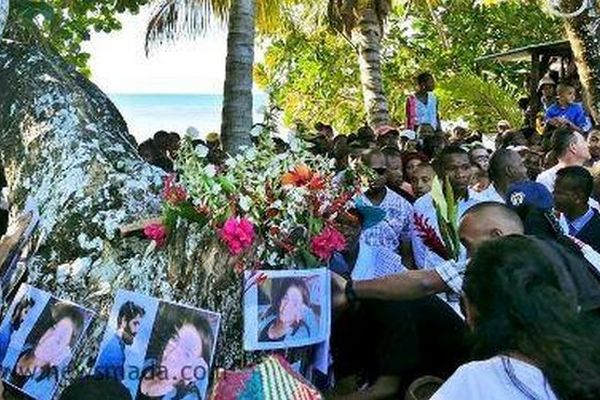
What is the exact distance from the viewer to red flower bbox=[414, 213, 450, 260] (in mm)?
6411

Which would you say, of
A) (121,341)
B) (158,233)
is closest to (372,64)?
(158,233)

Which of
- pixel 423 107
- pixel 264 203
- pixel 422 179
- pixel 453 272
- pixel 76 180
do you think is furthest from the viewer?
pixel 423 107

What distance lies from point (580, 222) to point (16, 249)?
3502mm

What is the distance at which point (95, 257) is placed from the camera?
614cm

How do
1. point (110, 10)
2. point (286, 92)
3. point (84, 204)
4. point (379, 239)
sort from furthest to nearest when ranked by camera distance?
point (286, 92)
point (110, 10)
point (379, 239)
point (84, 204)

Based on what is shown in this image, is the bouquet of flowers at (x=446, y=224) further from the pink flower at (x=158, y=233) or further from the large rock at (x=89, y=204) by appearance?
the pink flower at (x=158, y=233)

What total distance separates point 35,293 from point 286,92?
22.7m

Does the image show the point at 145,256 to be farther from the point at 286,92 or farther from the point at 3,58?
the point at 286,92

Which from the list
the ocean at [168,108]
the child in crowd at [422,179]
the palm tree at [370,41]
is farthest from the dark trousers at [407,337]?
the ocean at [168,108]

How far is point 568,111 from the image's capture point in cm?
1374

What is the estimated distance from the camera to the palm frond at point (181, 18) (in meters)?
14.0

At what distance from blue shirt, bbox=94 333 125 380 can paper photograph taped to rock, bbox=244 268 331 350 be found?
62cm

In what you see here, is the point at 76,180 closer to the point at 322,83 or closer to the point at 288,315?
the point at 288,315

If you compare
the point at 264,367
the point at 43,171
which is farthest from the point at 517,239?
the point at 43,171
